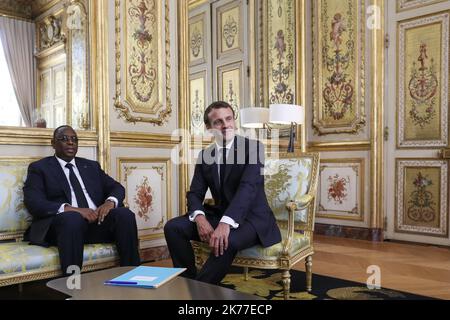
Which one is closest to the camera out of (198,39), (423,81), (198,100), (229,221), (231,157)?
(229,221)

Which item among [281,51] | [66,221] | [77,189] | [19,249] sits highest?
[281,51]

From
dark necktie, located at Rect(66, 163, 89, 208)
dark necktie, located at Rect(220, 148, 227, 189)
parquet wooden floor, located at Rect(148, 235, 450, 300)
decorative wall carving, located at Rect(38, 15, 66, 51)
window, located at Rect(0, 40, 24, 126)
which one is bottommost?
parquet wooden floor, located at Rect(148, 235, 450, 300)

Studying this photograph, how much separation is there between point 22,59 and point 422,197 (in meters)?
5.03

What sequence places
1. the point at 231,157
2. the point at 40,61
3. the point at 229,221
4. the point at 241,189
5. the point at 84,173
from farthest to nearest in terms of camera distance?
1. the point at 40,61
2. the point at 84,173
3. the point at 231,157
4. the point at 241,189
5. the point at 229,221

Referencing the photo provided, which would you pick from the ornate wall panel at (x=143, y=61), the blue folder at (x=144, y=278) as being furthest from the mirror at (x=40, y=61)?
the blue folder at (x=144, y=278)

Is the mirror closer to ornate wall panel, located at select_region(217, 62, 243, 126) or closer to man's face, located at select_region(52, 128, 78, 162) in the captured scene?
man's face, located at select_region(52, 128, 78, 162)

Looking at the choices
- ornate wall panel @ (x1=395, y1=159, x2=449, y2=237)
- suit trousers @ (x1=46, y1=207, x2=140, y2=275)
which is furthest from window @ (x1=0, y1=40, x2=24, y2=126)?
ornate wall panel @ (x1=395, y1=159, x2=449, y2=237)

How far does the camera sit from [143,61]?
362cm

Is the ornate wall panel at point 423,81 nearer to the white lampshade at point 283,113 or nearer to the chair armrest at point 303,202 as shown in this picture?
the white lampshade at point 283,113

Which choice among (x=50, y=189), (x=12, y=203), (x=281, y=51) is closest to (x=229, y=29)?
(x=281, y=51)

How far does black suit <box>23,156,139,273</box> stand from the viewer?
2.30 meters

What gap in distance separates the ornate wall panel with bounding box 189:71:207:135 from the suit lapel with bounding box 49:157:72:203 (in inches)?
149

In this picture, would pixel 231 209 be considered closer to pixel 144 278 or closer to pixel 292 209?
pixel 292 209

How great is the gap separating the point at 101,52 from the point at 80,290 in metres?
2.26
